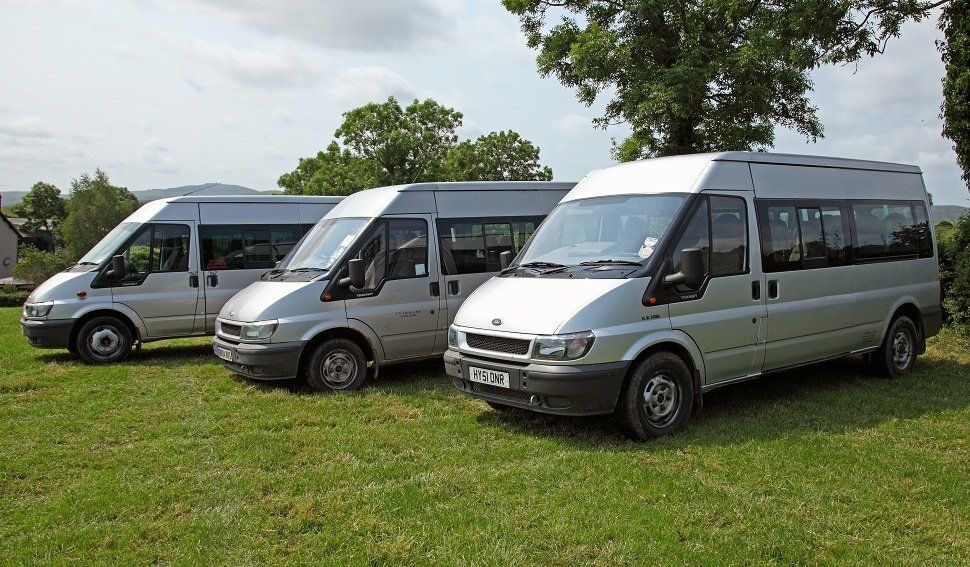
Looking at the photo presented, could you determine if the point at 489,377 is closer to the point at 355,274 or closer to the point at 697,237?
the point at 697,237

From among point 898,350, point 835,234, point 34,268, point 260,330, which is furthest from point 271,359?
point 34,268

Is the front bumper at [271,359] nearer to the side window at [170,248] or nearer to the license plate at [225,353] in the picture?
the license plate at [225,353]

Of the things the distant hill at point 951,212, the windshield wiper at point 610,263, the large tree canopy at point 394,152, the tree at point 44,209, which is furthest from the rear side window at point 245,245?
the tree at point 44,209

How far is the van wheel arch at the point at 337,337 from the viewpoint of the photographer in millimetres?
8406

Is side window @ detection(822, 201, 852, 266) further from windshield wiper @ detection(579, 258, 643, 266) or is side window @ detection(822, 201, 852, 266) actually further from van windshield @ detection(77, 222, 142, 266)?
van windshield @ detection(77, 222, 142, 266)

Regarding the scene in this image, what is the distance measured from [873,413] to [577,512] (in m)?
3.94

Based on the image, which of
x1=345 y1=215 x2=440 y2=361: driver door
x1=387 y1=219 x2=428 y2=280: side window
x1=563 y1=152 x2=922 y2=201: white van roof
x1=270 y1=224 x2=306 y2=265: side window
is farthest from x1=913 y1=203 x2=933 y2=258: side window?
x1=270 y1=224 x2=306 y2=265: side window

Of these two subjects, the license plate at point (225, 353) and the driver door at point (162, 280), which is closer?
the license plate at point (225, 353)

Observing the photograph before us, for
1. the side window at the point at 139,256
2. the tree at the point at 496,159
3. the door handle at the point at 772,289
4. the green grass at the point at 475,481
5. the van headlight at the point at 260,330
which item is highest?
the tree at the point at 496,159

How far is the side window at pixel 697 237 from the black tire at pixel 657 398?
0.70 metres

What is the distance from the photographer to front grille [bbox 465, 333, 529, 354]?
6121 mm

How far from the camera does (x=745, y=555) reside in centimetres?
403

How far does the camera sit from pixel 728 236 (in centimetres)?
686

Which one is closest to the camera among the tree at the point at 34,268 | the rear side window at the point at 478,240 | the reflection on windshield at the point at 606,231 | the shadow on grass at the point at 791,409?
the shadow on grass at the point at 791,409
